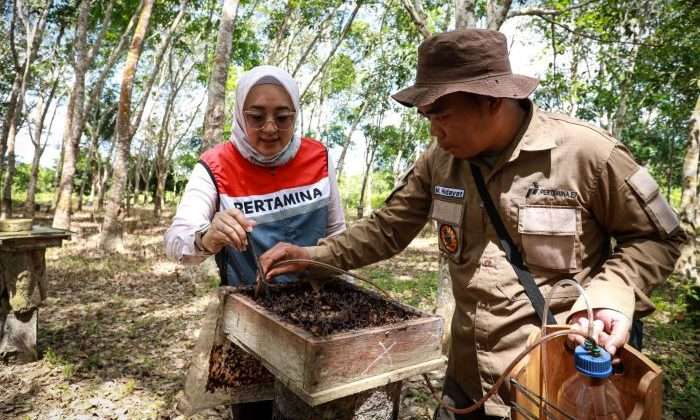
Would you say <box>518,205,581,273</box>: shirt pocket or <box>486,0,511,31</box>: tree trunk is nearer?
<box>518,205,581,273</box>: shirt pocket

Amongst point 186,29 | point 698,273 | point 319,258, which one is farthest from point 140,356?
point 186,29

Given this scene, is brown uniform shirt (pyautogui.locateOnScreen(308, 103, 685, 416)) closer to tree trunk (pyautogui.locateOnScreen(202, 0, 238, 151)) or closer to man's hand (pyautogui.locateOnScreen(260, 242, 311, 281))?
man's hand (pyautogui.locateOnScreen(260, 242, 311, 281))

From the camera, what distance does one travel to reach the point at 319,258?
2.19 metres

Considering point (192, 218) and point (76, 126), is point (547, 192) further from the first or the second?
point (76, 126)

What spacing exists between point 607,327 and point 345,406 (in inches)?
38.3

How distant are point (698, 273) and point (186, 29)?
60.3ft

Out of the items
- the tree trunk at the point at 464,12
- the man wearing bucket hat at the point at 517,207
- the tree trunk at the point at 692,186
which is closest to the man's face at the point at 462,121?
the man wearing bucket hat at the point at 517,207

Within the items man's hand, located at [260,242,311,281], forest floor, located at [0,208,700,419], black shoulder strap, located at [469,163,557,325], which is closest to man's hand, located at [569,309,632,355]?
black shoulder strap, located at [469,163,557,325]

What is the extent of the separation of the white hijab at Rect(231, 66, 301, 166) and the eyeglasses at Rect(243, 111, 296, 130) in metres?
0.05

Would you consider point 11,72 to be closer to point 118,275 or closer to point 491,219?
point 118,275

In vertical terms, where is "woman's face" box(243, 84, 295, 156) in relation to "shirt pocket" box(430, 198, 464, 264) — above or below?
above

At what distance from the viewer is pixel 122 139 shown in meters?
10.3

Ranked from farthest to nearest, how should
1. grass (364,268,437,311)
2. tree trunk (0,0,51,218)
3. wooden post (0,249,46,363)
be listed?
Result: 1. tree trunk (0,0,51,218)
2. grass (364,268,437,311)
3. wooden post (0,249,46,363)

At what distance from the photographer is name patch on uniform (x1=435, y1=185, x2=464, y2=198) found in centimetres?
200
